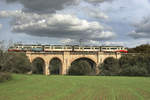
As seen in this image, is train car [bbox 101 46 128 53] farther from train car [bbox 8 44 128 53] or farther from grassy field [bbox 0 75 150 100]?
grassy field [bbox 0 75 150 100]

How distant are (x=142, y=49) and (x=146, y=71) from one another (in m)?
27.3

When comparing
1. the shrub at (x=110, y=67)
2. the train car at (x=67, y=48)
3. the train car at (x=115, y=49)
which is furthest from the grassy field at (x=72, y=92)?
the train car at (x=115, y=49)

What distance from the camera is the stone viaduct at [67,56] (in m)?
67.6

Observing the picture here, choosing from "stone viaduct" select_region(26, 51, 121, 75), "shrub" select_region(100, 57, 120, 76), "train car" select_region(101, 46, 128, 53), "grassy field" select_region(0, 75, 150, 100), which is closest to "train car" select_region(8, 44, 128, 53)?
"train car" select_region(101, 46, 128, 53)

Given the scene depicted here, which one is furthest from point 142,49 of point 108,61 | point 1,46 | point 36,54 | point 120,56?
point 1,46

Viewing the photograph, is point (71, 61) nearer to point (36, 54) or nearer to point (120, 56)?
point (36, 54)

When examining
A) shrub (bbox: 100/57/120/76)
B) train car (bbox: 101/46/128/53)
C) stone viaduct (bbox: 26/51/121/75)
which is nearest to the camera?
shrub (bbox: 100/57/120/76)

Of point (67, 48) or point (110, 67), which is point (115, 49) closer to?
point (110, 67)

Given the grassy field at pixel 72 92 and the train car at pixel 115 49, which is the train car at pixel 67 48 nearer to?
the train car at pixel 115 49

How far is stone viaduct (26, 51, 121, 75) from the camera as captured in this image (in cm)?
6756

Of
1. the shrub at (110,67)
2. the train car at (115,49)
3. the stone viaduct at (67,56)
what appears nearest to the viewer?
the shrub at (110,67)

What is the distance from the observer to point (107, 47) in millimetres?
70688

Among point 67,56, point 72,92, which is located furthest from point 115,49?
point 72,92

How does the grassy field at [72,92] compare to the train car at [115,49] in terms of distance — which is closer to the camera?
the grassy field at [72,92]
